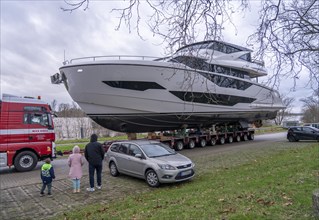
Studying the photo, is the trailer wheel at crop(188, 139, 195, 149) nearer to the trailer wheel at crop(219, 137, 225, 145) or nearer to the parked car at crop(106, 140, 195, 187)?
the trailer wheel at crop(219, 137, 225, 145)

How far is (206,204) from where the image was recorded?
562cm

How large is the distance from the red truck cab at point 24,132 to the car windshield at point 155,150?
567 cm

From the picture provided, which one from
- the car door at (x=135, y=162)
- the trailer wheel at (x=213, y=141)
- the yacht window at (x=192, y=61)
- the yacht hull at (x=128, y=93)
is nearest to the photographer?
the yacht window at (x=192, y=61)

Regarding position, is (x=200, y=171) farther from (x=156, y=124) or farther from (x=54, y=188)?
(x=156, y=124)

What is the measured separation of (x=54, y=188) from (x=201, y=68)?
668 cm

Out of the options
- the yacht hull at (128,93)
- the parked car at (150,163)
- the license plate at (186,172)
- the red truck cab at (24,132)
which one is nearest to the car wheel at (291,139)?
the yacht hull at (128,93)

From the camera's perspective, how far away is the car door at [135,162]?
9.41 meters

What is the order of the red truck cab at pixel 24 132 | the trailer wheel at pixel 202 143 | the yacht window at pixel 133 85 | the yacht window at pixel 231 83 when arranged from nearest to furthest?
the red truck cab at pixel 24 132 → the yacht window at pixel 133 85 → the yacht window at pixel 231 83 → the trailer wheel at pixel 202 143

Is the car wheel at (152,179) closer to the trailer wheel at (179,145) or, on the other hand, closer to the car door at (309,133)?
the trailer wheel at (179,145)

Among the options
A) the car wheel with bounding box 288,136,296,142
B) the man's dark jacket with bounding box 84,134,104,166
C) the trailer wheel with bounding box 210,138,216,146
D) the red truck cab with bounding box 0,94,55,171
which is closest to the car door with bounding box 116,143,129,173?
the man's dark jacket with bounding box 84,134,104,166

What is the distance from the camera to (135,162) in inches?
380

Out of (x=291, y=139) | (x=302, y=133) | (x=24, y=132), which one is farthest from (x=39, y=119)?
(x=302, y=133)

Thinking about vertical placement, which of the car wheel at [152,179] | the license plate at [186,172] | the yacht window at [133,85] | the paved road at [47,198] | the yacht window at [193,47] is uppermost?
the yacht window at [133,85]

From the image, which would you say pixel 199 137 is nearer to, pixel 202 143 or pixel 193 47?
pixel 202 143
